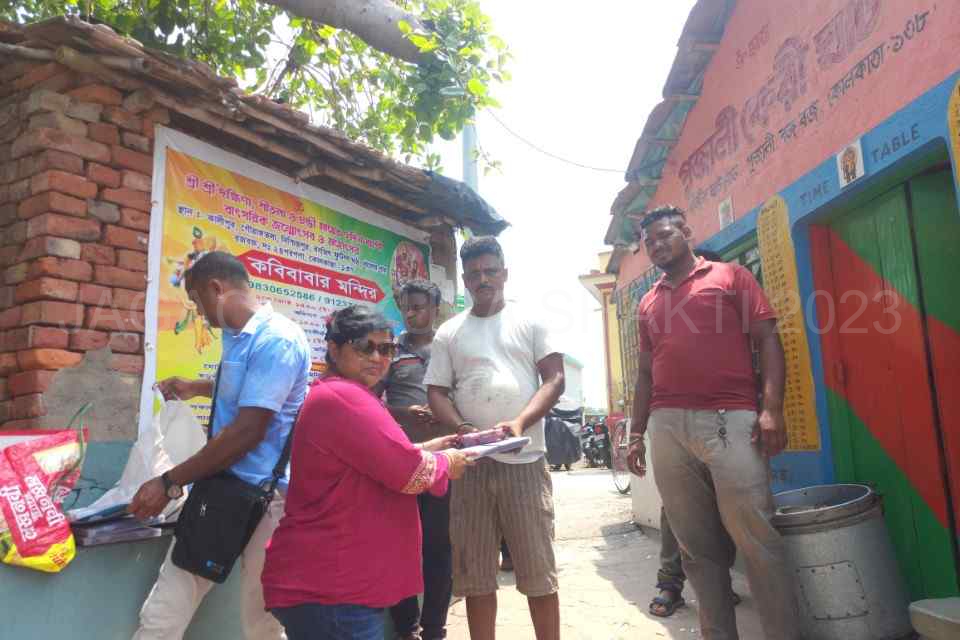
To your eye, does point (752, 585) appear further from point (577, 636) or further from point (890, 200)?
point (890, 200)

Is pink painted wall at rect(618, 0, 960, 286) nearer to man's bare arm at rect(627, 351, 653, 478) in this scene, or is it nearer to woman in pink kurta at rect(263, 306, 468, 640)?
man's bare arm at rect(627, 351, 653, 478)

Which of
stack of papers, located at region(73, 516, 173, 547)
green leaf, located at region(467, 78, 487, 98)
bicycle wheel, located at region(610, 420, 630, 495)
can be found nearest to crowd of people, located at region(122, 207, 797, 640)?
stack of papers, located at region(73, 516, 173, 547)

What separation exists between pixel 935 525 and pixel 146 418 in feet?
12.7

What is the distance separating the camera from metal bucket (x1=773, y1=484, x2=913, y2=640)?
304cm

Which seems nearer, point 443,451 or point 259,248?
point 443,451

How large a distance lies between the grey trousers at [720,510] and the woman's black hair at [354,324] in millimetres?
1627

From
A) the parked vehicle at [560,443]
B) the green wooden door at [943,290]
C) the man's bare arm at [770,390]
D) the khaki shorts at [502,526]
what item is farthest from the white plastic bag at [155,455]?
the green wooden door at [943,290]

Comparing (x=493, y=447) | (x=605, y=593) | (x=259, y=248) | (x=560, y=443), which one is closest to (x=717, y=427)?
(x=493, y=447)

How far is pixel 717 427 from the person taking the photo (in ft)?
9.91

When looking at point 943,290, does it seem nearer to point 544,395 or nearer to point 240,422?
point 544,395

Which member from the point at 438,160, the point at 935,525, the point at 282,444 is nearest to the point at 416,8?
the point at 438,160

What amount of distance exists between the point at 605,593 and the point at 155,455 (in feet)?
11.1

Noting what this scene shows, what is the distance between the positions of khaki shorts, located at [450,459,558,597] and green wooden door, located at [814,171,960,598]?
→ 1.96 m

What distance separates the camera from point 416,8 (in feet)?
23.3
